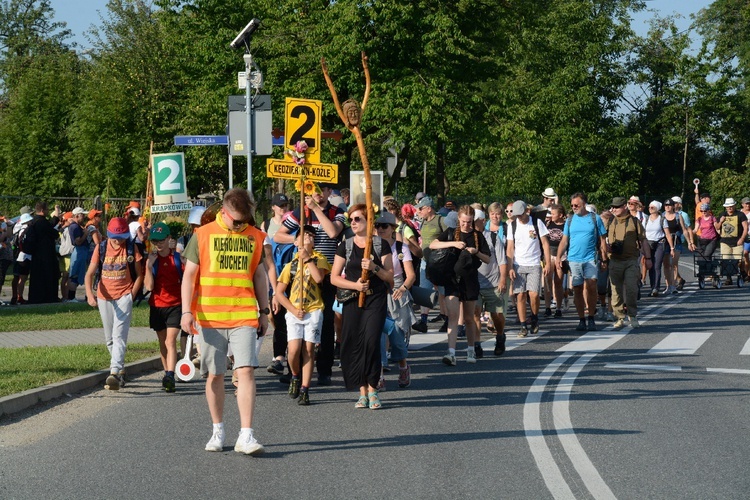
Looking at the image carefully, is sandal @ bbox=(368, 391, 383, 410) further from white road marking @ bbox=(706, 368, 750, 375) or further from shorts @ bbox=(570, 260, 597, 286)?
shorts @ bbox=(570, 260, 597, 286)

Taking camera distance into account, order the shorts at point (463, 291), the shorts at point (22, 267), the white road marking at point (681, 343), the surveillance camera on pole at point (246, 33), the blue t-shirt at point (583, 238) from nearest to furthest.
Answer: the shorts at point (463, 291) → the white road marking at point (681, 343) → the blue t-shirt at point (583, 238) → the surveillance camera on pole at point (246, 33) → the shorts at point (22, 267)

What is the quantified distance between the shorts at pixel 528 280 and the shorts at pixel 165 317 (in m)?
6.04

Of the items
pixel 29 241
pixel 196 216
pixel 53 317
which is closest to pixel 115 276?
pixel 196 216

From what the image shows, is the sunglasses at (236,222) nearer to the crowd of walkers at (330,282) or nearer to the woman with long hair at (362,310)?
the crowd of walkers at (330,282)

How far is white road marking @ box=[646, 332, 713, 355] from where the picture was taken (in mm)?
14289

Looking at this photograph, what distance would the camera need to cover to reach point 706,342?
50.5 feet

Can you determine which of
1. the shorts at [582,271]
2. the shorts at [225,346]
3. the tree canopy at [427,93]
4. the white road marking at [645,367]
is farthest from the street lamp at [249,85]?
the tree canopy at [427,93]

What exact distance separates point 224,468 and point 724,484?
3.12m

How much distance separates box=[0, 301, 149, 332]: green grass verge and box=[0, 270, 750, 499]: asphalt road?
5122 millimetres

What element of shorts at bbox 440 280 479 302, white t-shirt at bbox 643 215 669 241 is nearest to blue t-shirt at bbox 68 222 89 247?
shorts at bbox 440 280 479 302

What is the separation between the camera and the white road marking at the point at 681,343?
14.3 m

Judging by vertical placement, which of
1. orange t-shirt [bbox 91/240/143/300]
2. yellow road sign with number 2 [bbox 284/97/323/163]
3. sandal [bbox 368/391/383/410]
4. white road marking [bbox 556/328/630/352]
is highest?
yellow road sign with number 2 [bbox 284/97/323/163]

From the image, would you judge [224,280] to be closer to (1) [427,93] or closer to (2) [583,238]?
(2) [583,238]

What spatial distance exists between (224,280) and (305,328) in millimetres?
2449
